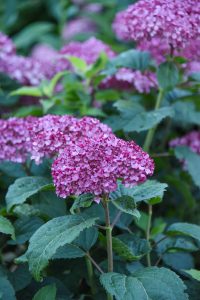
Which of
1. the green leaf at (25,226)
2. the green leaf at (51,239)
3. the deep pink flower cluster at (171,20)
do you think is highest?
the deep pink flower cluster at (171,20)

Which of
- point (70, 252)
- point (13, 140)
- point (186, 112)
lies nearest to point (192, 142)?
point (186, 112)

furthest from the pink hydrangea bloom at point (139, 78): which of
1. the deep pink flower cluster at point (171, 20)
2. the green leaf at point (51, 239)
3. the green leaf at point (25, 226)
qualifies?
the green leaf at point (51, 239)

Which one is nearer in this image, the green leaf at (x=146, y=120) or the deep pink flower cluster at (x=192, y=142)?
the green leaf at (x=146, y=120)

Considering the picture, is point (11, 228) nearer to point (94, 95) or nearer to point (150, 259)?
point (150, 259)

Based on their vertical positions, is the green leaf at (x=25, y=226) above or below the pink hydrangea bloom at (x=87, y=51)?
below

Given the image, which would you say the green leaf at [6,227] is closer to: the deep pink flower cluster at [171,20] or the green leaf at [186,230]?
the green leaf at [186,230]

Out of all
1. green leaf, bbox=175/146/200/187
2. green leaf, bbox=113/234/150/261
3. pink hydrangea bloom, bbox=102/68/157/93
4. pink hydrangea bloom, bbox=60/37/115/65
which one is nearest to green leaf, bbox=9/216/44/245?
green leaf, bbox=113/234/150/261

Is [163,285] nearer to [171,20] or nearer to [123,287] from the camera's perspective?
[123,287]
